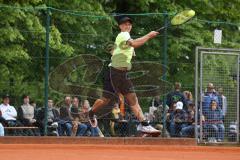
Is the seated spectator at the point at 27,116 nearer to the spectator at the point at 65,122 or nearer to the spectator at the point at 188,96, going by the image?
the spectator at the point at 65,122

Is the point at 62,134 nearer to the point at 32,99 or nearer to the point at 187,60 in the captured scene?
the point at 32,99

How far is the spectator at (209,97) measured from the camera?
20125mm

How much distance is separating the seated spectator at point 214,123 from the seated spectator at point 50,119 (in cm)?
357

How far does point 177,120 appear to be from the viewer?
20531 millimetres

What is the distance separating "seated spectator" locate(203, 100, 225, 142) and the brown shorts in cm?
215

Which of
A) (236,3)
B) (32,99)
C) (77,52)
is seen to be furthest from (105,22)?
(236,3)

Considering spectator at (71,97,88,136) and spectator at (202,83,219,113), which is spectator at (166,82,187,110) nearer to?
spectator at (202,83,219,113)

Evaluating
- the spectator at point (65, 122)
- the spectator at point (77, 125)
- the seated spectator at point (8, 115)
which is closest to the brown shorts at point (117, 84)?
the spectator at point (77, 125)

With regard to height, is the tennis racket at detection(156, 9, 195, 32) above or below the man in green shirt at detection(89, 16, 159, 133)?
above

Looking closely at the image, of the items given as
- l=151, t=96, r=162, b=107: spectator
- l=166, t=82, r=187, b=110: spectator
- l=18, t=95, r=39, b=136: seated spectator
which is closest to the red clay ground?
l=18, t=95, r=39, b=136: seated spectator

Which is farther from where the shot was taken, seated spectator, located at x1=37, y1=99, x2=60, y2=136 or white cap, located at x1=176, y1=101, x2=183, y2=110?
white cap, located at x1=176, y1=101, x2=183, y2=110

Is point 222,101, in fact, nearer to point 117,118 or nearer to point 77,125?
point 117,118

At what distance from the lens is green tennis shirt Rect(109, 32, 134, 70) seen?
1834 centimetres

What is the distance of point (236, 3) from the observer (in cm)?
3183
